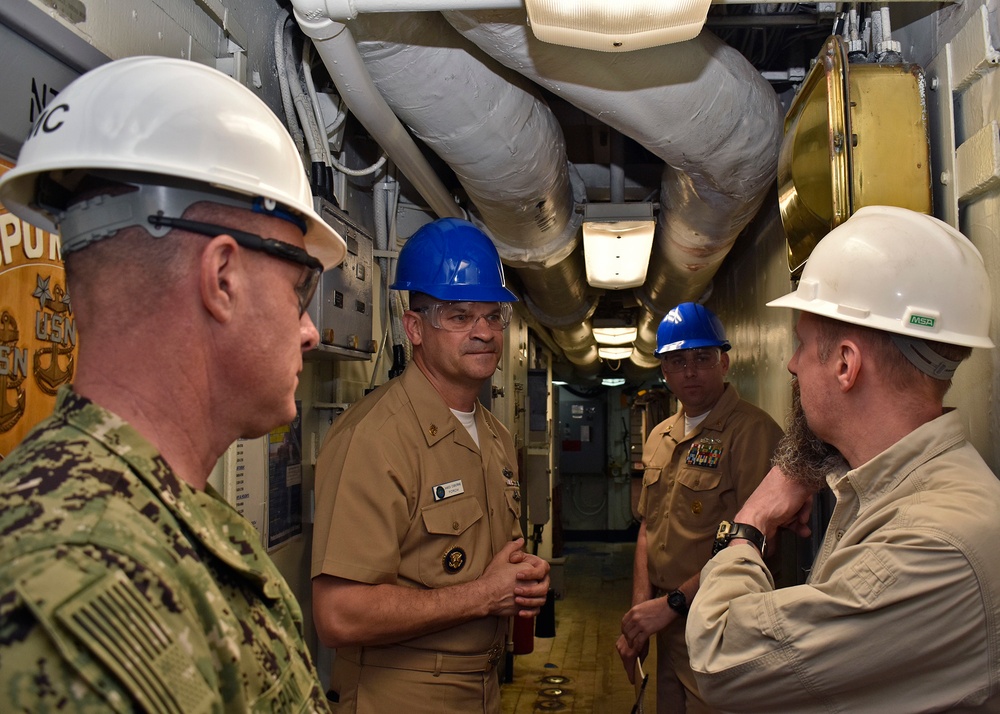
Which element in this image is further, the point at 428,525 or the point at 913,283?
the point at 428,525

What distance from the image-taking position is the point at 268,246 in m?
0.87

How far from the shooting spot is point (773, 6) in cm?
223

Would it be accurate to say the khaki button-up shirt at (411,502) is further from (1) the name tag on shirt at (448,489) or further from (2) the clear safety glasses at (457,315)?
(2) the clear safety glasses at (457,315)

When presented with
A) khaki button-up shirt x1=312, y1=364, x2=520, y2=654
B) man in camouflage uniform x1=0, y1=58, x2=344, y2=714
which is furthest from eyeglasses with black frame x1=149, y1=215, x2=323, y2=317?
khaki button-up shirt x1=312, y1=364, x2=520, y2=654

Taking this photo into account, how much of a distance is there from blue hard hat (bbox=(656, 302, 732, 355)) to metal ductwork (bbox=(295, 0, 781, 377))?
0.47 metres

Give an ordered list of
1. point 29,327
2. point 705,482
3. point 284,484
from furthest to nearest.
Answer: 1. point 705,482
2. point 284,484
3. point 29,327

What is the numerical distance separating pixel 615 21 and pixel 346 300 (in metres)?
1.18

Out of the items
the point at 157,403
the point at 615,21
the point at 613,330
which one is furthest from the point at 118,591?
the point at 613,330

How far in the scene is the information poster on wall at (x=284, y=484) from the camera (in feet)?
6.81

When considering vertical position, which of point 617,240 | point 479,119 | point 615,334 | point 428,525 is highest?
point 479,119

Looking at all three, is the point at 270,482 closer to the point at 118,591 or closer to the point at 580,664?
the point at 118,591

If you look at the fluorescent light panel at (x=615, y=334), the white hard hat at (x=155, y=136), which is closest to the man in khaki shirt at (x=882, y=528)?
the white hard hat at (x=155, y=136)

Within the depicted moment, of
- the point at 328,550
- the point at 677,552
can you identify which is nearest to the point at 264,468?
the point at 328,550

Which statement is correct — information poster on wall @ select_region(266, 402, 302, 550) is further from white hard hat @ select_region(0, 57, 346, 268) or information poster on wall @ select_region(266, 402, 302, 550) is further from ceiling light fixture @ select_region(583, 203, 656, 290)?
ceiling light fixture @ select_region(583, 203, 656, 290)
